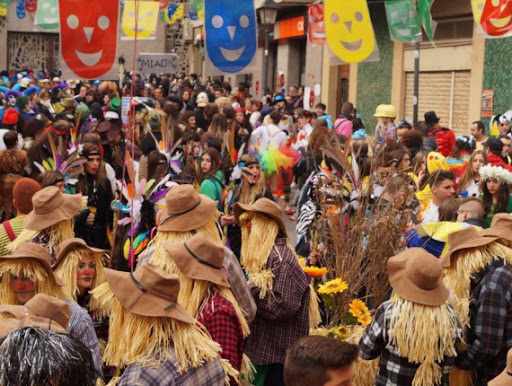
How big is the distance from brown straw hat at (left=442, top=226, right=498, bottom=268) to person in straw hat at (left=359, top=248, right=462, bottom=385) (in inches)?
17.5

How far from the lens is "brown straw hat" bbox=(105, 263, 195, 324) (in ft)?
12.6

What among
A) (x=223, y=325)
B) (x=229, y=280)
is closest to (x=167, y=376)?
(x=223, y=325)

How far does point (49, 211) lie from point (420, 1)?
8477 mm

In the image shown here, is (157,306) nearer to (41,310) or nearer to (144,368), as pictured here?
(144,368)

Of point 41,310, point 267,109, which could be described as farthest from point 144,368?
point 267,109

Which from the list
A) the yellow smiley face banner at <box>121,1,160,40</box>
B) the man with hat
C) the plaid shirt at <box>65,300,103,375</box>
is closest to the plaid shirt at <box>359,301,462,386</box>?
the plaid shirt at <box>65,300,103,375</box>

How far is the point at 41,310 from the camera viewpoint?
4.11 metres

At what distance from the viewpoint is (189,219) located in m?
5.16

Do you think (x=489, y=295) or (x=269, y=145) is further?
(x=269, y=145)

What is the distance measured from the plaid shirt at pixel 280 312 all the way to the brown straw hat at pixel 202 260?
0.91 m

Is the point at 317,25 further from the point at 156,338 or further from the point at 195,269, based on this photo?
the point at 156,338

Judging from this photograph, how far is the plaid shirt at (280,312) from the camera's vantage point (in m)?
5.45

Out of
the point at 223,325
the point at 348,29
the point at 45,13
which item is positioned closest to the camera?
the point at 223,325

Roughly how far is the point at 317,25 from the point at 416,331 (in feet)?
40.2
